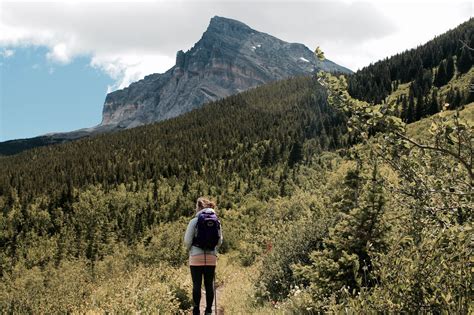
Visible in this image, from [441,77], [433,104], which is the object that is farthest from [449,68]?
[433,104]

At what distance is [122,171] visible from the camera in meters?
56.5

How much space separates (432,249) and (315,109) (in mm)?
81481

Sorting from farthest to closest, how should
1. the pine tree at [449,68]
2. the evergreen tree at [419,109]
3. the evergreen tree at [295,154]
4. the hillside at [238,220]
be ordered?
the pine tree at [449,68], the evergreen tree at [419,109], the evergreen tree at [295,154], the hillside at [238,220]

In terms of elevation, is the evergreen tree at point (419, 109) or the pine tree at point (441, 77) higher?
the pine tree at point (441, 77)

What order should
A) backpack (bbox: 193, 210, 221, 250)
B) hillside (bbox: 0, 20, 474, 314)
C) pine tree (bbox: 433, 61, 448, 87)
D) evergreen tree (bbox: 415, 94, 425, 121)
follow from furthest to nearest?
1. pine tree (bbox: 433, 61, 448, 87)
2. evergreen tree (bbox: 415, 94, 425, 121)
3. backpack (bbox: 193, 210, 221, 250)
4. hillside (bbox: 0, 20, 474, 314)

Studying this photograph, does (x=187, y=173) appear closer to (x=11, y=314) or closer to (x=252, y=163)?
(x=252, y=163)

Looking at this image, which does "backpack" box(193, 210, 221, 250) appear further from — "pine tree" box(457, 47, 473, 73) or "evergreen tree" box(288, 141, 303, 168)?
"pine tree" box(457, 47, 473, 73)

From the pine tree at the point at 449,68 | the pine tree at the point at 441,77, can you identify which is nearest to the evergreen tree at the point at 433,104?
the pine tree at the point at 441,77

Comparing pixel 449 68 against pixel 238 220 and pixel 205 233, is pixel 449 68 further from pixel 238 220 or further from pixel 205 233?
pixel 205 233

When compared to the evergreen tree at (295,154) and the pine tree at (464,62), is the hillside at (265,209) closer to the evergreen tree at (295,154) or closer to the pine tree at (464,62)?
the evergreen tree at (295,154)

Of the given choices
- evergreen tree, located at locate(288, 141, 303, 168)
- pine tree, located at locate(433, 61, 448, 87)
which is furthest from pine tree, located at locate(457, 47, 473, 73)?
evergreen tree, located at locate(288, 141, 303, 168)

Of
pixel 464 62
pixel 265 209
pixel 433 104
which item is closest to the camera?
pixel 265 209

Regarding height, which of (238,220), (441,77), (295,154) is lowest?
(238,220)

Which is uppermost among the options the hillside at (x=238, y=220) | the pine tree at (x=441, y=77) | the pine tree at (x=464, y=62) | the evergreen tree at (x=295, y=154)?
the pine tree at (x=464, y=62)
